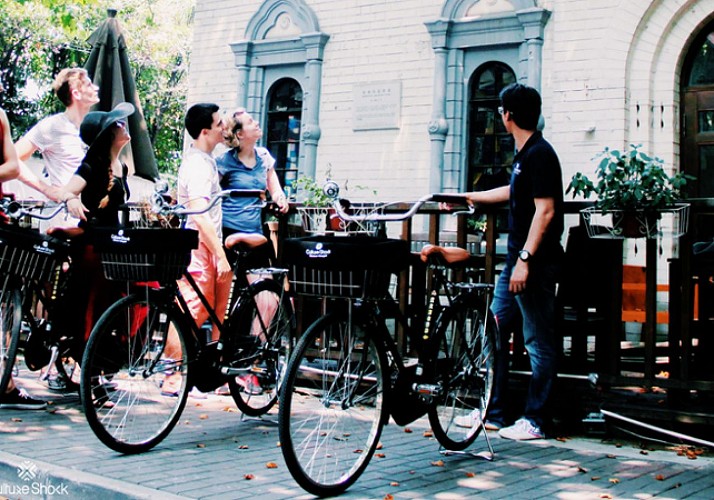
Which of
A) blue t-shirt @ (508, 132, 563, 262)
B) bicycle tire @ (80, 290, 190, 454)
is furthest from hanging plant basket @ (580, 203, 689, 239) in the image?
bicycle tire @ (80, 290, 190, 454)

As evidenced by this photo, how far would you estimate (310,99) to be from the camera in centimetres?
1320

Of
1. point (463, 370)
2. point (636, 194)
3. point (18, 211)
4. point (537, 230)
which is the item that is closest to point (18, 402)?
point (18, 211)

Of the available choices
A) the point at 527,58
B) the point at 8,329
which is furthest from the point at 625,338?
the point at 8,329

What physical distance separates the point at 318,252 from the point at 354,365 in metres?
0.67

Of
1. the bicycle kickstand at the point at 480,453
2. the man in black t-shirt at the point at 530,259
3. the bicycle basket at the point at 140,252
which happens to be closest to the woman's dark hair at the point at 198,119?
the bicycle basket at the point at 140,252

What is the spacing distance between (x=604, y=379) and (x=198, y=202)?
2846 millimetres

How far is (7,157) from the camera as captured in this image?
528 centimetres

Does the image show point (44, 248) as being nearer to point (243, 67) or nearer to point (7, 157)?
point (7, 157)

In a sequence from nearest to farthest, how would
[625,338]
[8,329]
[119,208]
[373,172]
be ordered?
[8,329] < [119,208] < [625,338] < [373,172]

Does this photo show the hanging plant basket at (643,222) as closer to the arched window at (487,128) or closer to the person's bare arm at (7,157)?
the person's bare arm at (7,157)

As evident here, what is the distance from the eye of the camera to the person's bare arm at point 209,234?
5648mm

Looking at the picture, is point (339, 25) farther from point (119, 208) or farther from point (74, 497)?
point (74, 497)

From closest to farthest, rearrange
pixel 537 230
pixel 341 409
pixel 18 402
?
pixel 341 409, pixel 537 230, pixel 18 402

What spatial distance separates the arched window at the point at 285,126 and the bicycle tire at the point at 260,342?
26.9ft
